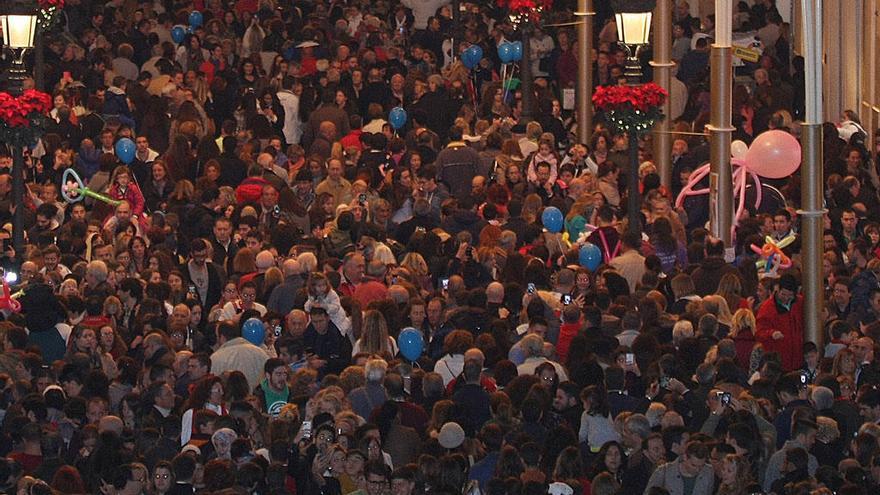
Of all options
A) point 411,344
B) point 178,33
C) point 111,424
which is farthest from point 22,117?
point 178,33

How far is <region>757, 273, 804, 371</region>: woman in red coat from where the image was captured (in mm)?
20802

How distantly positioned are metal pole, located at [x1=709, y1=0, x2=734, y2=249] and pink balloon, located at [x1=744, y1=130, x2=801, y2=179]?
1.04 feet

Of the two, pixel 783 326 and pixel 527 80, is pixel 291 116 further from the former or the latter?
pixel 783 326

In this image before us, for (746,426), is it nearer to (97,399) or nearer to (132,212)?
(97,399)

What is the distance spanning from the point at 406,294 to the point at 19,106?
12.8 ft

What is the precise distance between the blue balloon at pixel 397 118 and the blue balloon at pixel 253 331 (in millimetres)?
9348

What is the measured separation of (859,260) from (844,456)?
546cm

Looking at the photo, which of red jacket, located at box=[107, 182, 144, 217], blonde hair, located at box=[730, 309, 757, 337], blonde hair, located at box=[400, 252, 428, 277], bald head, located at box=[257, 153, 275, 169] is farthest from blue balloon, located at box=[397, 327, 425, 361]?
bald head, located at box=[257, 153, 275, 169]

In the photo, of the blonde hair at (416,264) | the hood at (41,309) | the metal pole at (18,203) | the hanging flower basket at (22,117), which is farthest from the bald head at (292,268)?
the hanging flower basket at (22,117)

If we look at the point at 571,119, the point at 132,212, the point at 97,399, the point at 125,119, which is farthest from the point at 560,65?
the point at 97,399

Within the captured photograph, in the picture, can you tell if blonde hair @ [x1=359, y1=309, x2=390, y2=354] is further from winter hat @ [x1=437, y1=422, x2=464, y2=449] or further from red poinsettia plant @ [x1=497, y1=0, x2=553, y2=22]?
red poinsettia plant @ [x1=497, y1=0, x2=553, y2=22]

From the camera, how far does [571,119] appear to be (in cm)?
3155

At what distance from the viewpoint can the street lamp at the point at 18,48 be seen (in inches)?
883

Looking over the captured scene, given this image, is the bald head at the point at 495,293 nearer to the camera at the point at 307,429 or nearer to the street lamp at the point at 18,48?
the camera at the point at 307,429
